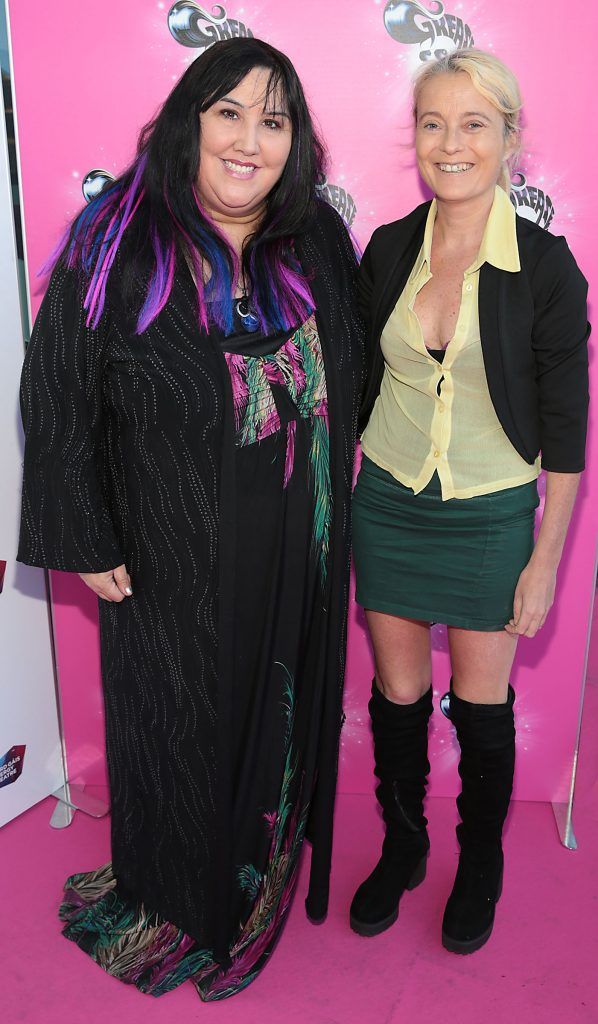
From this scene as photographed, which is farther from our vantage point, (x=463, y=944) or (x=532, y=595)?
(x=463, y=944)

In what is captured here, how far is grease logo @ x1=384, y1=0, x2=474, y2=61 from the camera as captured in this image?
78.5 inches

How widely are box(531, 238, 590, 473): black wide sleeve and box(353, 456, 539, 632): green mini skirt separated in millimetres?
151

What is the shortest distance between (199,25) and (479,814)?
185 cm

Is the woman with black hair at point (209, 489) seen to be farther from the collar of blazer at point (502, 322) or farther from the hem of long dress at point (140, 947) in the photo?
the collar of blazer at point (502, 322)

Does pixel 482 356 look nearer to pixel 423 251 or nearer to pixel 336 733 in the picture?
pixel 423 251

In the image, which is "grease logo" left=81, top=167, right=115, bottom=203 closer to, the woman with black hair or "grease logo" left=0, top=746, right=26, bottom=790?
the woman with black hair

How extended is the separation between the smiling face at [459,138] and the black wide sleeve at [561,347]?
0.19 m

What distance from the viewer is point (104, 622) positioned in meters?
1.92

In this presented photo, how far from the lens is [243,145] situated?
1.58 metres

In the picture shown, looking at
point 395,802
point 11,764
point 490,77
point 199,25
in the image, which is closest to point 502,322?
point 490,77

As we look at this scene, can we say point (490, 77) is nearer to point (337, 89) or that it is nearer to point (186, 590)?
point (337, 89)

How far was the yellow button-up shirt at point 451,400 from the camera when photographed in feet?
5.41

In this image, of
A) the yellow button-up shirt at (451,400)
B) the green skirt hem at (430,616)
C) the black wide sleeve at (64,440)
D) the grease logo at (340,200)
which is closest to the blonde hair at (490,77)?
the yellow button-up shirt at (451,400)

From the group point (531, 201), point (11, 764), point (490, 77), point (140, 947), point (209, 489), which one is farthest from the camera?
point (11, 764)
